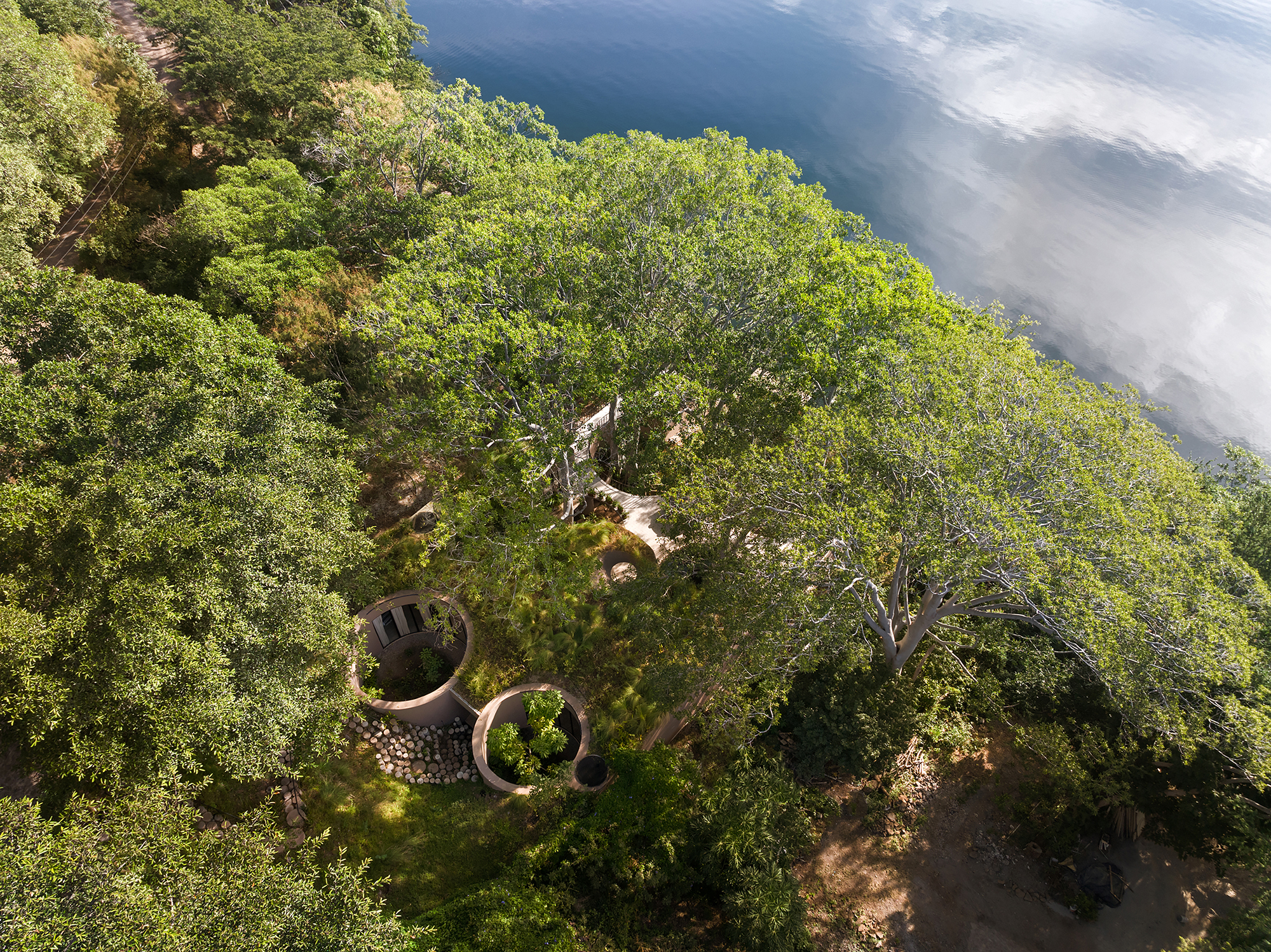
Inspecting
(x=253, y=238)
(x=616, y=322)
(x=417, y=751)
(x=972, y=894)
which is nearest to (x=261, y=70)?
(x=253, y=238)

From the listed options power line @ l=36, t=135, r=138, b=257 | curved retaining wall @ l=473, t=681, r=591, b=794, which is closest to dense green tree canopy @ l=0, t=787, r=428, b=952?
curved retaining wall @ l=473, t=681, r=591, b=794

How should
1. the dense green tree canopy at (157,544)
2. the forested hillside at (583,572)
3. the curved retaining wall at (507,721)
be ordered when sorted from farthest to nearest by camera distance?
1. the curved retaining wall at (507,721)
2. the forested hillside at (583,572)
3. the dense green tree canopy at (157,544)

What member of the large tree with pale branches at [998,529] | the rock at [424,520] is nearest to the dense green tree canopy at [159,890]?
the large tree with pale branches at [998,529]

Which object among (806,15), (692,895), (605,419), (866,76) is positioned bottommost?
(692,895)

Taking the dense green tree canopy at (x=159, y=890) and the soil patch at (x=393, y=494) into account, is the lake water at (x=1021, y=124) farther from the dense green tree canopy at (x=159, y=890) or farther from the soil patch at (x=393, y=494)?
the dense green tree canopy at (x=159, y=890)

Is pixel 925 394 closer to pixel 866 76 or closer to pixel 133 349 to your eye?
pixel 133 349

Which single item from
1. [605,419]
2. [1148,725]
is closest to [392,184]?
[605,419]

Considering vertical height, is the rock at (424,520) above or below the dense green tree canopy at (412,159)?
below
